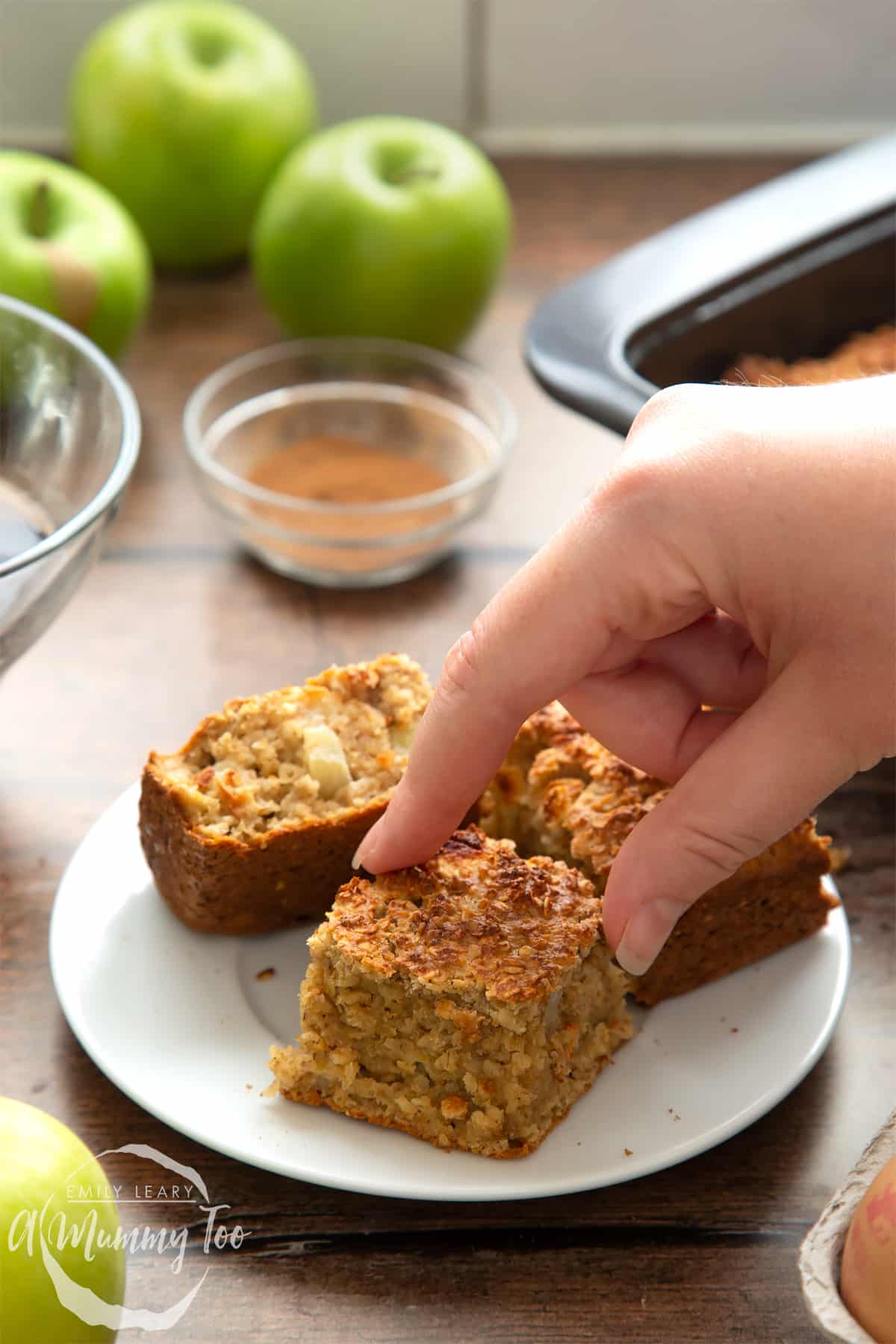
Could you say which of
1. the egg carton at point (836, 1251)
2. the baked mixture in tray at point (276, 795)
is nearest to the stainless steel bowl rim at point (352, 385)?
the baked mixture in tray at point (276, 795)

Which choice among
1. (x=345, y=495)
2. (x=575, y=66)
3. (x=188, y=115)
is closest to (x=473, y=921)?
(x=345, y=495)

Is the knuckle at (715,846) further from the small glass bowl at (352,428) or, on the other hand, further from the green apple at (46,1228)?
the small glass bowl at (352,428)

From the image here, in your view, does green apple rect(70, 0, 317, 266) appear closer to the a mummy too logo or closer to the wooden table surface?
the wooden table surface

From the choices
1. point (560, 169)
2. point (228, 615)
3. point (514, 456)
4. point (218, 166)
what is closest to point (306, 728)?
point (228, 615)

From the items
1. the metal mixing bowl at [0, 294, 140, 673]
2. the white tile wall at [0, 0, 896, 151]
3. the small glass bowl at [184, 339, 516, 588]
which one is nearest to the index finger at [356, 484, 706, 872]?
the metal mixing bowl at [0, 294, 140, 673]

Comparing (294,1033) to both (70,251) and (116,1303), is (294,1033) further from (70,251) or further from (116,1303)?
(70,251)

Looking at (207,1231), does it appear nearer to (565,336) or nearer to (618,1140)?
(618,1140)
